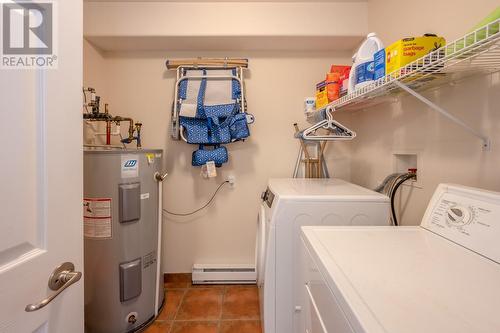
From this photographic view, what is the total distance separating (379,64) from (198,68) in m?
1.52

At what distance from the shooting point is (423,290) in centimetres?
59

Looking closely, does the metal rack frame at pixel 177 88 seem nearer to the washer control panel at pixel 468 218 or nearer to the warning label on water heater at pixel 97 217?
the warning label on water heater at pixel 97 217

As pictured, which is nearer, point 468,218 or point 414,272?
point 414,272

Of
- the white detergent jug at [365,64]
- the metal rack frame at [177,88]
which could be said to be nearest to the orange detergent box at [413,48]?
the white detergent jug at [365,64]

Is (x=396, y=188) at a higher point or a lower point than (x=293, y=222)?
higher

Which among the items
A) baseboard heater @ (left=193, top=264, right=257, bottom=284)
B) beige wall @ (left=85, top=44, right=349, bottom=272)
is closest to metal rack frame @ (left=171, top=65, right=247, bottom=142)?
beige wall @ (left=85, top=44, right=349, bottom=272)

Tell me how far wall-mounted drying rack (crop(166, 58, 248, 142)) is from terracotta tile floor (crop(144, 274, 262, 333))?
4.55 ft

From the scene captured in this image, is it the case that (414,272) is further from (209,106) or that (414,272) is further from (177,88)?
(177,88)

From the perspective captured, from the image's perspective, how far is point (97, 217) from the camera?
1549mm

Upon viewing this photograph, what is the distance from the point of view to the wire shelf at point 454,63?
668 mm

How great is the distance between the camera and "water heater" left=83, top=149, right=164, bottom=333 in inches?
60.7

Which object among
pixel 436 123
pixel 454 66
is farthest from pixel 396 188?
pixel 454 66

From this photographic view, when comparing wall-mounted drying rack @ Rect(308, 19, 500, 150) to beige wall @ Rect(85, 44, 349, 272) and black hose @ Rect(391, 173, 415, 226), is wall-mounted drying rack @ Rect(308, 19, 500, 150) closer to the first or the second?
black hose @ Rect(391, 173, 415, 226)

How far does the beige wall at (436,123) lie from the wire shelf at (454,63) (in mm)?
91
